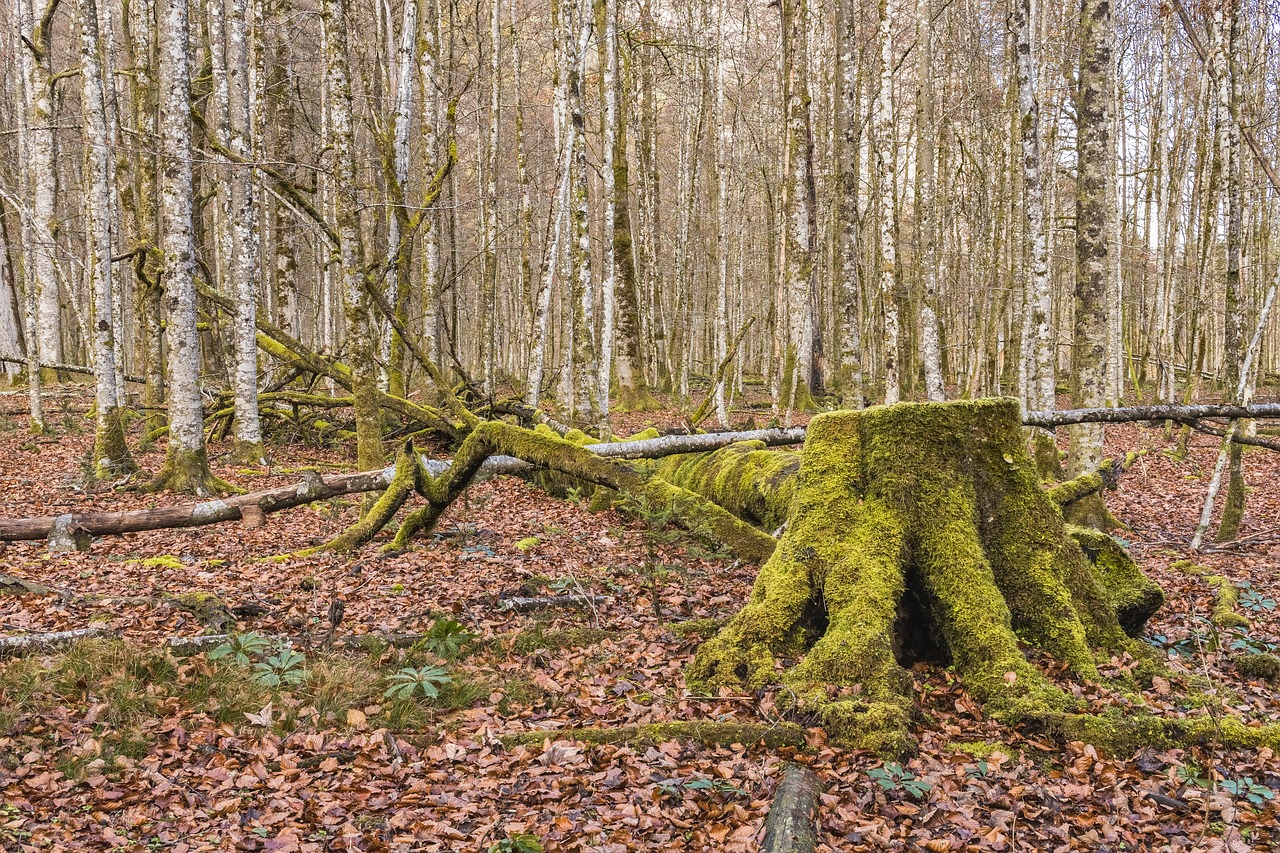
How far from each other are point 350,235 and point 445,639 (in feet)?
19.6

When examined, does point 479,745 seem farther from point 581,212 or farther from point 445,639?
point 581,212

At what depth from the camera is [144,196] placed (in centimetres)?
1220

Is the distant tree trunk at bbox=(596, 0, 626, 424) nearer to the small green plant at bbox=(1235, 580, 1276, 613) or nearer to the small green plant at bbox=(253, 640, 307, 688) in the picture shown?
the small green plant at bbox=(253, 640, 307, 688)

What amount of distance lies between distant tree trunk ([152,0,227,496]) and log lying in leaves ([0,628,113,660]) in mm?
5410

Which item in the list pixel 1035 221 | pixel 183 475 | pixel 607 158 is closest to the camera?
pixel 183 475

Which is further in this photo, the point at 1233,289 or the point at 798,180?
the point at 798,180

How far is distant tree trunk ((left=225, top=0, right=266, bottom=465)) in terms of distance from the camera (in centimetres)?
1087

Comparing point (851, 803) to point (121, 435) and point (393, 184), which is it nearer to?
point (393, 184)

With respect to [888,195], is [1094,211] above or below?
below

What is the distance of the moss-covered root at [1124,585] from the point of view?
5258 mm

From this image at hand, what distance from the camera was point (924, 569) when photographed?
4848 millimetres

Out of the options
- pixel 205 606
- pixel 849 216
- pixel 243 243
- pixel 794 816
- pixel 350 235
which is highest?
pixel 849 216

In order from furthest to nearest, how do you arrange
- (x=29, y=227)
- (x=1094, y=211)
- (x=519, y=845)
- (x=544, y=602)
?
(x=29, y=227), (x=1094, y=211), (x=544, y=602), (x=519, y=845)

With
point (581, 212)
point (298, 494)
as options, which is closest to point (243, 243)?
point (298, 494)
